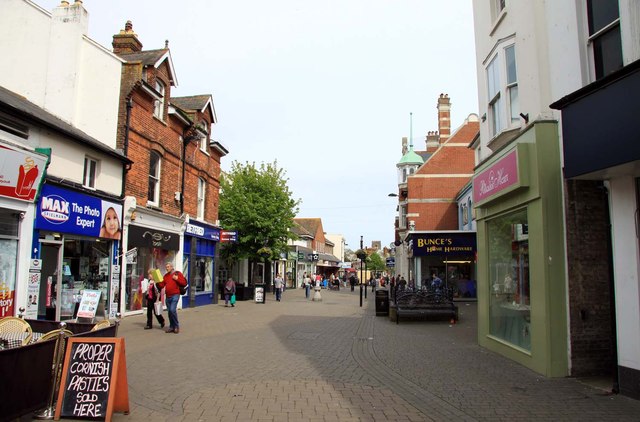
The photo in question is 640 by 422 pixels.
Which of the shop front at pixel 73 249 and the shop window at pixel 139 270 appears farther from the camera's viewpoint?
the shop window at pixel 139 270

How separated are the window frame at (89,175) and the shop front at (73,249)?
467 millimetres

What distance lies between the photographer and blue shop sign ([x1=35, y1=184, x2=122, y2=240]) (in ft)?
38.2

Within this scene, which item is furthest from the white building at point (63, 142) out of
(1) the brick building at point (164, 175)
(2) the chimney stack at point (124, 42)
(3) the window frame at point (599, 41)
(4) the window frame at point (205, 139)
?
(3) the window frame at point (599, 41)

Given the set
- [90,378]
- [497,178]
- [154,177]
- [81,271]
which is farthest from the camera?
[154,177]

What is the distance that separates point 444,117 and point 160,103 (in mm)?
33784

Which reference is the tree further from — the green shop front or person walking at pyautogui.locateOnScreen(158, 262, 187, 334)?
the green shop front

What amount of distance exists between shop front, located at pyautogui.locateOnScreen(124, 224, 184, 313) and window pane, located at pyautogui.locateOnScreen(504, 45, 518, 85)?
1230 cm

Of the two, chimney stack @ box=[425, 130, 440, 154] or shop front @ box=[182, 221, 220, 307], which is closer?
shop front @ box=[182, 221, 220, 307]

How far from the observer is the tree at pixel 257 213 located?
29.6 meters

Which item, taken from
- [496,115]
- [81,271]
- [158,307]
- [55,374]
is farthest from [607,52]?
[81,271]

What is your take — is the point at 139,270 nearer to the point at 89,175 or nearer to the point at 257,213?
the point at 89,175

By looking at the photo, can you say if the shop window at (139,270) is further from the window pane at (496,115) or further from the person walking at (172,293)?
the window pane at (496,115)

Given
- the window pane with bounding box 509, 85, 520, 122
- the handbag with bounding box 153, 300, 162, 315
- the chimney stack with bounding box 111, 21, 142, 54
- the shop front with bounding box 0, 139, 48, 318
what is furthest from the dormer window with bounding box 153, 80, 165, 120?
the window pane with bounding box 509, 85, 520, 122

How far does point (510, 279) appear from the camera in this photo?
A: 9.66m
